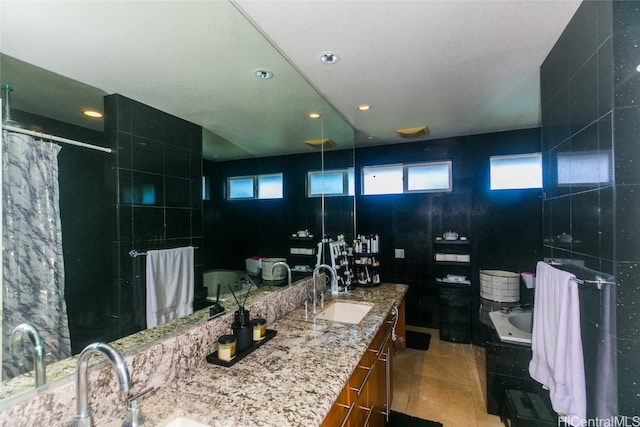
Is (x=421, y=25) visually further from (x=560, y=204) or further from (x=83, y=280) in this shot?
(x=83, y=280)

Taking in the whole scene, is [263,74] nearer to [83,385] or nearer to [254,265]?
[254,265]

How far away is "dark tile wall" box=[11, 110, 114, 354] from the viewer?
931 millimetres

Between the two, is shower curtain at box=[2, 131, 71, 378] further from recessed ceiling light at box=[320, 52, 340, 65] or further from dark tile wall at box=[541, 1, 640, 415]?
dark tile wall at box=[541, 1, 640, 415]

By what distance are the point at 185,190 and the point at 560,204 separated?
226 centimetres

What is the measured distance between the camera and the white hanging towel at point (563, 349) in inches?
50.8

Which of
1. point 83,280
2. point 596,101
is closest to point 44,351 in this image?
point 83,280

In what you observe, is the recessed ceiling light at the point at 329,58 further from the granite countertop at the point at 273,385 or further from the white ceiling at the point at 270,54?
the granite countertop at the point at 273,385

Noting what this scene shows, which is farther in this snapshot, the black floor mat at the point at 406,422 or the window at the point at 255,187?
the black floor mat at the point at 406,422

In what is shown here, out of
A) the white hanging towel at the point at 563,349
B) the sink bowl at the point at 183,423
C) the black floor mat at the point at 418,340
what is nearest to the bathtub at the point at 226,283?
the sink bowl at the point at 183,423

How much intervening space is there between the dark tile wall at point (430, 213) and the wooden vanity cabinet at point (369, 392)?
1047 millimetres

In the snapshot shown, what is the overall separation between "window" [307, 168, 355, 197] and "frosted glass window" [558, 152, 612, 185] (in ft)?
6.45

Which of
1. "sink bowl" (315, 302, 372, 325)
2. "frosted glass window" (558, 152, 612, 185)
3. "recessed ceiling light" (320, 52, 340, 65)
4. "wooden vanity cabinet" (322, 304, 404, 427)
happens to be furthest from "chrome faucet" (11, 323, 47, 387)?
"frosted glass window" (558, 152, 612, 185)

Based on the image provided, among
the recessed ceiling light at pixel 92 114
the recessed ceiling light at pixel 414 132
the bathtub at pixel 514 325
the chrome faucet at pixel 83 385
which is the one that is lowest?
the bathtub at pixel 514 325

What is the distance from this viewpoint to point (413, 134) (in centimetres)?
360
